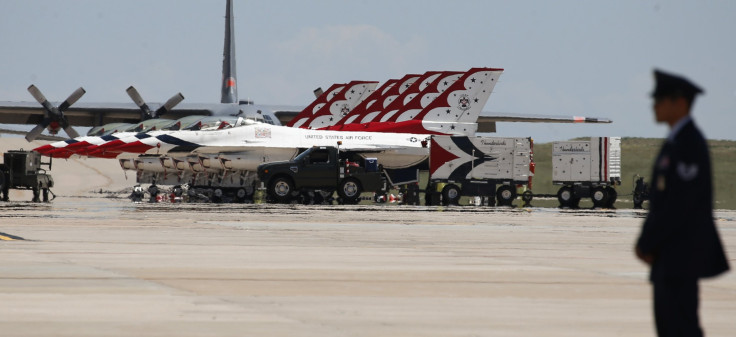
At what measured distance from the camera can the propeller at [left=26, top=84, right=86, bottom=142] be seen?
50.3 m

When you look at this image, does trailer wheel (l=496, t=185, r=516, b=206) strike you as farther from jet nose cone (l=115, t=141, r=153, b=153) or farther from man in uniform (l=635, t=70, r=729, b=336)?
man in uniform (l=635, t=70, r=729, b=336)

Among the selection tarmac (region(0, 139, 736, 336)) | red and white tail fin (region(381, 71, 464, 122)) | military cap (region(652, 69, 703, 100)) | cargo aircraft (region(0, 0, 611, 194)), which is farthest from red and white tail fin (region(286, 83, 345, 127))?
military cap (region(652, 69, 703, 100))

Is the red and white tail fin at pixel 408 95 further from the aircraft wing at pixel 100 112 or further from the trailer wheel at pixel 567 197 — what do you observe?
the trailer wheel at pixel 567 197

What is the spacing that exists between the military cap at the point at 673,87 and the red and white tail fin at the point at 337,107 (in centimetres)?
4748

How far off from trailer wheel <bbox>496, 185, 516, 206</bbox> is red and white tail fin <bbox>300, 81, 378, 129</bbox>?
14.7 metres

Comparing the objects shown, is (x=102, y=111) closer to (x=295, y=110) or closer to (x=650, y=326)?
(x=295, y=110)

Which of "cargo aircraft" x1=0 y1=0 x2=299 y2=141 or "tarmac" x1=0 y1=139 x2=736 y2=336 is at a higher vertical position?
"cargo aircraft" x1=0 y1=0 x2=299 y2=141

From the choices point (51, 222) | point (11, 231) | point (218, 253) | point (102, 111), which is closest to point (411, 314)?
point (218, 253)

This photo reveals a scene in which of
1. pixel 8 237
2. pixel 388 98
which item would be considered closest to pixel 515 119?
pixel 388 98

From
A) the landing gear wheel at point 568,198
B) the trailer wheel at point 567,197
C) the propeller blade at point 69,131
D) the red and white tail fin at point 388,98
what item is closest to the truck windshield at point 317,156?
the trailer wheel at point 567,197

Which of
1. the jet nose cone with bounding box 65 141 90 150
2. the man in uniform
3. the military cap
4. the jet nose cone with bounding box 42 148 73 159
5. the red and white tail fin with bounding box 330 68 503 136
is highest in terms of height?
the red and white tail fin with bounding box 330 68 503 136

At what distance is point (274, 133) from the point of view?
133ft

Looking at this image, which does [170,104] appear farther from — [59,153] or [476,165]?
[476,165]

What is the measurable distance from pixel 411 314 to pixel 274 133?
32850 millimetres
